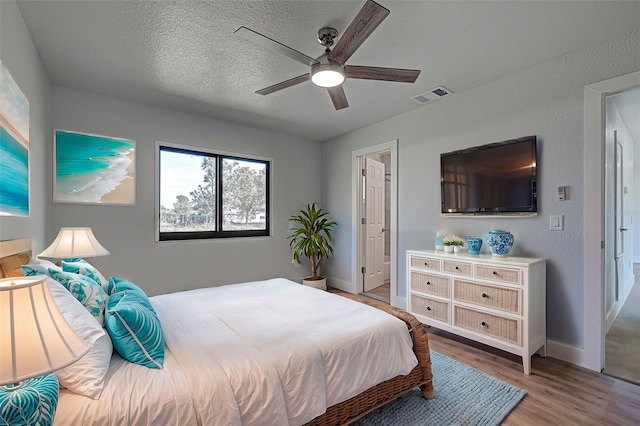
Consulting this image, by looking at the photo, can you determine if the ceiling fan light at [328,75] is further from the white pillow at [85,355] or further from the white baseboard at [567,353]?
the white baseboard at [567,353]

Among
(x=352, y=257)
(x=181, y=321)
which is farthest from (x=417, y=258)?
(x=181, y=321)

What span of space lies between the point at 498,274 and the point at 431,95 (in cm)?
195

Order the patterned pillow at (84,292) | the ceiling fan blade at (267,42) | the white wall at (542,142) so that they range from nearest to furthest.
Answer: the patterned pillow at (84,292)
the ceiling fan blade at (267,42)
the white wall at (542,142)

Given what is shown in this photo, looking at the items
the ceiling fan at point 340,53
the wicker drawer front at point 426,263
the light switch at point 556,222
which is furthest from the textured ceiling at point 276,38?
the wicker drawer front at point 426,263

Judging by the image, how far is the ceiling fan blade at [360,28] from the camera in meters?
1.54

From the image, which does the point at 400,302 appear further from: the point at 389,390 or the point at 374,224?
the point at 389,390

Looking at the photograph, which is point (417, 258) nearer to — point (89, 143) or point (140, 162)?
point (140, 162)

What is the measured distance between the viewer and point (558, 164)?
99.0 inches

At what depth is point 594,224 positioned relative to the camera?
2.31 m

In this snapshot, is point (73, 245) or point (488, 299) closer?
point (73, 245)

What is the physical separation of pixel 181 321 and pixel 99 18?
6.99ft

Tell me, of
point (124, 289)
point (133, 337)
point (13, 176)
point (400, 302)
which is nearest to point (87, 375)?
point (133, 337)

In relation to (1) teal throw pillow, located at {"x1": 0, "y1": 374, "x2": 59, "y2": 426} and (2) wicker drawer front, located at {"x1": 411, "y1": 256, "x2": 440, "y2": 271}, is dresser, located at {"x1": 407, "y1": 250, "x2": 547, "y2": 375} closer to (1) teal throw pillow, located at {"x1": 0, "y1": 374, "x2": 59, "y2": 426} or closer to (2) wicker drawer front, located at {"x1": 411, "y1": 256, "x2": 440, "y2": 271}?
(2) wicker drawer front, located at {"x1": 411, "y1": 256, "x2": 440, "y2": 271}

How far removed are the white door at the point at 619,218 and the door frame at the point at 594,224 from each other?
894 mm
